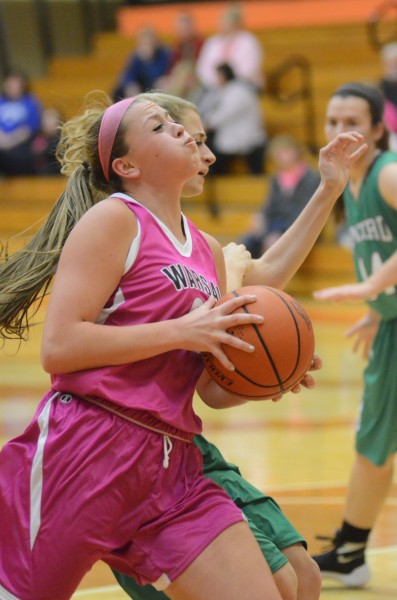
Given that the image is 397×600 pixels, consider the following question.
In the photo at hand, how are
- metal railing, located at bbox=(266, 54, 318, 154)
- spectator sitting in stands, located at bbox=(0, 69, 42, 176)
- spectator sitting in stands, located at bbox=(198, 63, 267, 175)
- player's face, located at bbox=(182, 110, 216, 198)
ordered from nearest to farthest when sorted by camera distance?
player's face, located at bbox=(182, 110, 216, 198) → spectator sitting in stands, located at bbox=(198, 63, 267, 175) → metal railing, located at bbox=(266, 54, 318, 154) → spectator sitting in stands, located at bbox=(0, 69, 42, 176)

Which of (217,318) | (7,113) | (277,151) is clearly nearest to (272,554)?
(217,318)

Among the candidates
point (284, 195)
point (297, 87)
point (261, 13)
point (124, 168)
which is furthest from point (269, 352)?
point (261, 13)

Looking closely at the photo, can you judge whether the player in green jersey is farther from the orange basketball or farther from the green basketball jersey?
the orange basketball

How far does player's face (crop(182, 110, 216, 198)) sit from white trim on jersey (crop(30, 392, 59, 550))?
0.91m

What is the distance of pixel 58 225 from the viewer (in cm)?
338

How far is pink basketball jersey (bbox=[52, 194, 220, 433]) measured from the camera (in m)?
3.10

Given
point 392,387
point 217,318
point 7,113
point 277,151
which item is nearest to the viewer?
point 217,318

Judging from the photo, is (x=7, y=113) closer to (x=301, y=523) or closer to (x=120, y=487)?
(x=301, y=523)

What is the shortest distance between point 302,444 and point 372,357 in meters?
2.19

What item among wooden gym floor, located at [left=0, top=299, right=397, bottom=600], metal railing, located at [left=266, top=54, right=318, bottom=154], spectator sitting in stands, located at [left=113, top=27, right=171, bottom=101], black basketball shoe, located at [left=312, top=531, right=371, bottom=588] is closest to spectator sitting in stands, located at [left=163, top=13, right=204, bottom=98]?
spectator sitting in stands, located at [left=113, top=27, right=171, bottom=101]

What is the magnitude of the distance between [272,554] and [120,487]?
18.8 inches

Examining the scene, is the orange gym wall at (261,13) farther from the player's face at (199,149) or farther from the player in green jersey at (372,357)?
the player's face at (199,149)

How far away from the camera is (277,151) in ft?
42.0

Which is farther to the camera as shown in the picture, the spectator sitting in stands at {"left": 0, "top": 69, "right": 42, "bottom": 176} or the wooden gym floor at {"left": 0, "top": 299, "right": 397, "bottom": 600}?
the spectator sitting in stands at {"left": 0, "top": 69, "right": 42, "bottom": 176}
